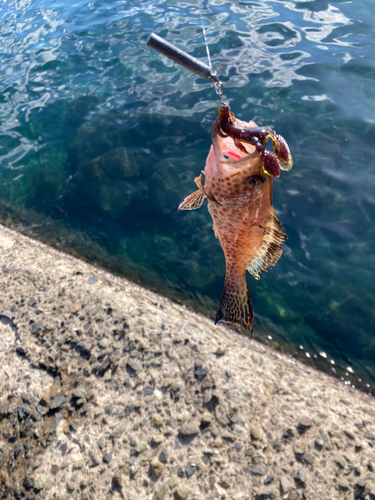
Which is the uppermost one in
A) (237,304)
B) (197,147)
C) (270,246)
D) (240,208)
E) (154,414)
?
(240,208)

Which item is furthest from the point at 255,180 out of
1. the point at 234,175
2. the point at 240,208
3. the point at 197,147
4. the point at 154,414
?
the point at 197,147

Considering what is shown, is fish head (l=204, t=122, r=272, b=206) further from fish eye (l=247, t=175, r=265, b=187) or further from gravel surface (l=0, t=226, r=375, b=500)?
gravel surface (l=0, t=226, r=375, b=500)

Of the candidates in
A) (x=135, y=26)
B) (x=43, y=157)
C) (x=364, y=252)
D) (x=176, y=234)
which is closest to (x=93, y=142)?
(x=43, y=157)

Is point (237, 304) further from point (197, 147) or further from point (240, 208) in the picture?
point (197, 147)

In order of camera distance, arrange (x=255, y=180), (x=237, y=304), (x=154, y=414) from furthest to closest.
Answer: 1. (x=154, y=414)
2. (x=237, y=304)
3. (x=255, y=180)

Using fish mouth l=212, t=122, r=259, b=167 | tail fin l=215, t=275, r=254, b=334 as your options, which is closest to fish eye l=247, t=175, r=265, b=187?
fish mouth l=212, t=122, r=259, b=167

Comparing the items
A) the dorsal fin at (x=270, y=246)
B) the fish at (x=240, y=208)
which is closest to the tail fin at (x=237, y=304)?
the fish at (x=240, y=208)

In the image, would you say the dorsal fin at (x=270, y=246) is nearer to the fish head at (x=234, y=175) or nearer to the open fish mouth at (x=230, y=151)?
the fish head at (x=234, y=175)
